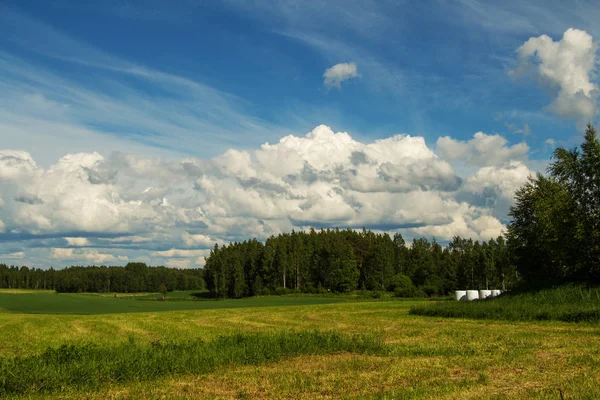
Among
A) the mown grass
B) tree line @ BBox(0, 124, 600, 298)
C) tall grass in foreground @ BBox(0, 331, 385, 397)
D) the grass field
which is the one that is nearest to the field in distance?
the mown grass

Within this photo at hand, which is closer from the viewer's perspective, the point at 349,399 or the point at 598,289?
the point at 349,399

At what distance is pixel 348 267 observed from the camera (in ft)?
416

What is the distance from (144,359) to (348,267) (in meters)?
112

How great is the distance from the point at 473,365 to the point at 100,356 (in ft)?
41.0

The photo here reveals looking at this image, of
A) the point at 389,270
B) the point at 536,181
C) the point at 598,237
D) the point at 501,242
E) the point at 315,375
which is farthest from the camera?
the point at 501,242

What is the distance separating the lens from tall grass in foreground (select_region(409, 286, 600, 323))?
31.6 m

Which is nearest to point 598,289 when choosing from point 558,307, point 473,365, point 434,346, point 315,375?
point 558,307

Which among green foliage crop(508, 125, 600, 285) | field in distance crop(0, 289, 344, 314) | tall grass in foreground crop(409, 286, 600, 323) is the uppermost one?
green foliage crop(508, 125, 600, 285)

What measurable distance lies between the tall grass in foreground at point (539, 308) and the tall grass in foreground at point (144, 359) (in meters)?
16.6

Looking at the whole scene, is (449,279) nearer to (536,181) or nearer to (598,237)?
(536,181)

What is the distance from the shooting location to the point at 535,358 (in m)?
17.5

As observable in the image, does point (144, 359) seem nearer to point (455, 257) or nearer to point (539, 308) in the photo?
point (539, 308)

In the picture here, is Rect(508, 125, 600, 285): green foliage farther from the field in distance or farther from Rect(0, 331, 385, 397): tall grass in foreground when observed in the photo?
the field in distance

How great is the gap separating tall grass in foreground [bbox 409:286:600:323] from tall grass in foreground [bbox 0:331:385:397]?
16586 mm
